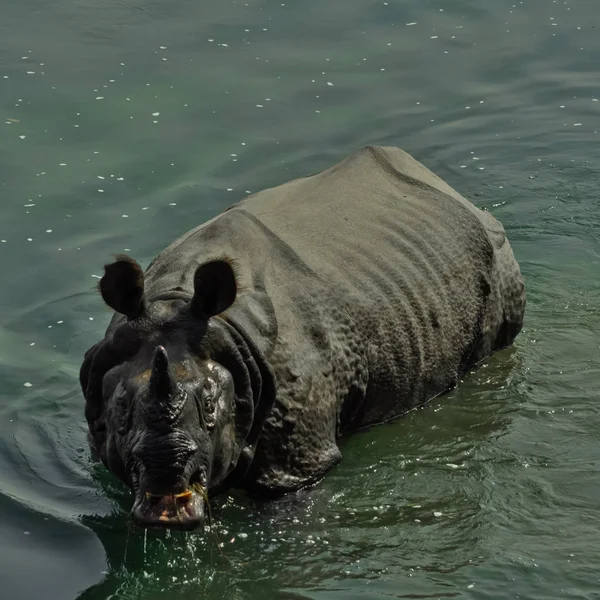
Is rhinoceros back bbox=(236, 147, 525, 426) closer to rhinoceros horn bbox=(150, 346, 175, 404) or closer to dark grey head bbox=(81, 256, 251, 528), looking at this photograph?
dark grey head bbox=(81, 256, 251, 528)

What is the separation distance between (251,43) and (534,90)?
10.6ft

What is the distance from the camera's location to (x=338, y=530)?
8.54 meters

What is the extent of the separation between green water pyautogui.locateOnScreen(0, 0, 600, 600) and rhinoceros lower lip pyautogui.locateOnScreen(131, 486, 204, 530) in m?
0.89

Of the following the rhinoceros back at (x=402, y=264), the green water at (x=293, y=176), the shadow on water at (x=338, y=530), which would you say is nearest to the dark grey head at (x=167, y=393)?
the shadow on water at (x=338, y=530)

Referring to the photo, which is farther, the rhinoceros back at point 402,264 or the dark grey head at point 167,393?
the rhinoceros back at point 402,264

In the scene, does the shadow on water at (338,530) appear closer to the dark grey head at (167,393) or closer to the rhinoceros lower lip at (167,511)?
the dark grey head at (167,393)

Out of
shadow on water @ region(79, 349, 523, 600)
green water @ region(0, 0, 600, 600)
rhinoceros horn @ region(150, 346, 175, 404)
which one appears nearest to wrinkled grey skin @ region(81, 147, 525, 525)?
rhinoceros horn @ region(150, 346, 175, 404)

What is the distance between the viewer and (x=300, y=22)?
57.8ft

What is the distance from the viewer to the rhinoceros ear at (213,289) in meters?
7.80

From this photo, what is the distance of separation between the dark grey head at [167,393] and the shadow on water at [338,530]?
21.9 inches

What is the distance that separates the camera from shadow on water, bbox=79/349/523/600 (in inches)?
319

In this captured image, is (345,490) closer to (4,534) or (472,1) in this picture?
(4,534)

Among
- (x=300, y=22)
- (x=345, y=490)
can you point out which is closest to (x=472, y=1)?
(x=300, y=22)

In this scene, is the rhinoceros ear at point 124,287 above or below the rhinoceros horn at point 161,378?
above
